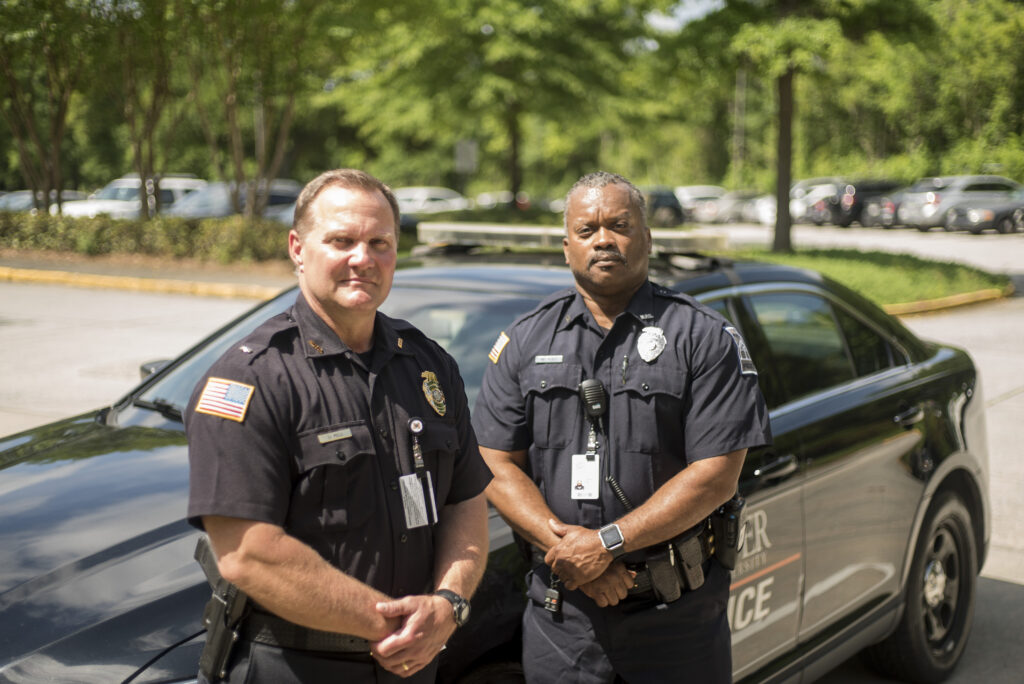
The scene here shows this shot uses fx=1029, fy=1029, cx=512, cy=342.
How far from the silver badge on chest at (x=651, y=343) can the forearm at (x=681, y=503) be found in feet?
0.91

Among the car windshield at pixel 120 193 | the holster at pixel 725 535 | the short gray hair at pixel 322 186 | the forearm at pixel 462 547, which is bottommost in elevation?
the holster at pixel 725 535


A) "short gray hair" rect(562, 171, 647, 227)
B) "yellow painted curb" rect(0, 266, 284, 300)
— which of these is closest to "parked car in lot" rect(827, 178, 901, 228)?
"yellow painted curb" rect(0, 266, 284, 300)

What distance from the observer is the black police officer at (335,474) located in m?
1.69

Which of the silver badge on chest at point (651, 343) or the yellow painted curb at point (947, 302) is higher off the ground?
the silver badge on chest at point (651, 343)

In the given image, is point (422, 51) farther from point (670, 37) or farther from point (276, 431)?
point (276, 431)

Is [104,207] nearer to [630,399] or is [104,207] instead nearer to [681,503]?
[630,399]

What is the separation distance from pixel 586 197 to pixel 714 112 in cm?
6409

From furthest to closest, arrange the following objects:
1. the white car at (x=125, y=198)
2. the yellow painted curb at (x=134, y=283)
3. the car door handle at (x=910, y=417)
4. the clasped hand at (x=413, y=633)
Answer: the white car at (x=125, y=198) < the yellow painted curb at (x=134, y=283) < the car door handle at (x=910, y=417) < the clasped hand at (x=413, y=633)

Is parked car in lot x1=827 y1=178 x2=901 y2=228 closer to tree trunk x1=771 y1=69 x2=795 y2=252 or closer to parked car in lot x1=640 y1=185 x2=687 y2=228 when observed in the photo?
parked car in lot x1=640 y1=185 x2=687 y2=228

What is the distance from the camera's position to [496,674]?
256 cm

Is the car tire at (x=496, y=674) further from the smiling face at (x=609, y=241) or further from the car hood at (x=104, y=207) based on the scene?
the car hood at (x=104, y=207)

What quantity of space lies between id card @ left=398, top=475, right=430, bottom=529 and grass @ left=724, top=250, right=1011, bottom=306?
1227 centimetres

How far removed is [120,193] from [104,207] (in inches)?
65.5

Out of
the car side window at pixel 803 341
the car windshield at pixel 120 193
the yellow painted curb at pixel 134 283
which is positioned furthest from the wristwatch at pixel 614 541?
the car windshield at pixel 120 193
